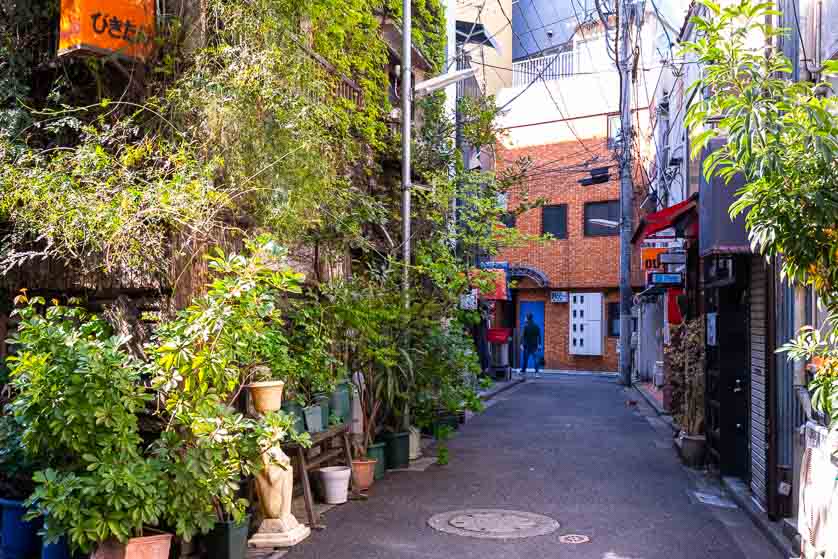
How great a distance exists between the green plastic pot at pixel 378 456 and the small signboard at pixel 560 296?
22.2 m

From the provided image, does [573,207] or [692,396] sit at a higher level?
[573,207]

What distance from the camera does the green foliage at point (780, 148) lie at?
441 centimetres

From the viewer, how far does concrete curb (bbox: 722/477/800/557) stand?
6.82 m

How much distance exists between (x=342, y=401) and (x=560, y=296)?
76.4ft

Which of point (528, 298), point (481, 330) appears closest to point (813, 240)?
point (481, 330)

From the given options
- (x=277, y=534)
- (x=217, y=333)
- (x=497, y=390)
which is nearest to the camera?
(x=217, y=333)

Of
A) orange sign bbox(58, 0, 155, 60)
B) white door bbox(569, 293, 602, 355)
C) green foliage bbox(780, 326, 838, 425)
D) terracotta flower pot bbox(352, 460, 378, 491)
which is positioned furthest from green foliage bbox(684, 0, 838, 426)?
white door bbox(569, 293, 602, 355)

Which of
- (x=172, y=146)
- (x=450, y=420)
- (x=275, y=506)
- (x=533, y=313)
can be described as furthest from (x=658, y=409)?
(x=533, y=313)

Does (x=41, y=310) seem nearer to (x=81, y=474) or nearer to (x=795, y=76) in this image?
(x=81, y=474)

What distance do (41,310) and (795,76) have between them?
784cm

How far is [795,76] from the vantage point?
24.7 feet

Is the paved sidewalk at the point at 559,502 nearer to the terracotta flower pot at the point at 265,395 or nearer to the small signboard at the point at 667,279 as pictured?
the terracotta flower pot at the point at 265,395

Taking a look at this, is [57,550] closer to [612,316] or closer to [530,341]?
[530,341]

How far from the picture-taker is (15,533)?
20.5ft
